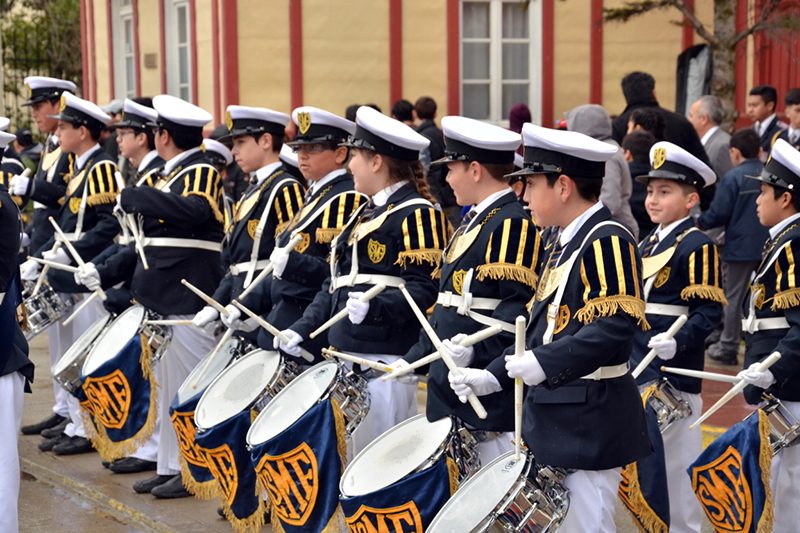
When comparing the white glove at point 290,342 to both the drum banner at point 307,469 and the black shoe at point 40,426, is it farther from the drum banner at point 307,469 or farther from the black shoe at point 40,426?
the black shoe at point 40,426

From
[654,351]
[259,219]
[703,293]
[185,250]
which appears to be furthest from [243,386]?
[703,293]

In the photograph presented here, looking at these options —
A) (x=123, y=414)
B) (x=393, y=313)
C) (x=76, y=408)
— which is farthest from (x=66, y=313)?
(x=393, y=313)

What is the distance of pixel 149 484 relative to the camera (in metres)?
7.54

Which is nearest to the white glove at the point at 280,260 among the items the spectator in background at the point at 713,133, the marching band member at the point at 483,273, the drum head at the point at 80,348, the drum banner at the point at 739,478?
the marching band member at the point at 483,273

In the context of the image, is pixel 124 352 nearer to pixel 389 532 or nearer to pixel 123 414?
pixel 123 414

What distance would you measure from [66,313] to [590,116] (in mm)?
3734

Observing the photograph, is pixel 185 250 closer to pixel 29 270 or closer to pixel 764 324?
pixel 29 270

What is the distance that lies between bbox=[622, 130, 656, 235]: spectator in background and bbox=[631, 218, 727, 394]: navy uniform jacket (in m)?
2.62

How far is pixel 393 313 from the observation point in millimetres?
5918

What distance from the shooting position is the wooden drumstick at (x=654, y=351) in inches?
220

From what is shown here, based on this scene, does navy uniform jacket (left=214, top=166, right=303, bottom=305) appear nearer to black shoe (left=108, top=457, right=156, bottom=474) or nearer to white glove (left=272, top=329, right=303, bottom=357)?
white glove (left=272, top=329, right=303, bottom=357)

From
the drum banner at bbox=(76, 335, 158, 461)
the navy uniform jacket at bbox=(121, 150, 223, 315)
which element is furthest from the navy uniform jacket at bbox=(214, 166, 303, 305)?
the drum banner at bbox=(76, 335, 158, 461)

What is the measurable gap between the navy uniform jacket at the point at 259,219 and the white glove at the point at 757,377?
2.55m

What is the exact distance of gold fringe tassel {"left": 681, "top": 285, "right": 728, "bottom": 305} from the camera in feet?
19.9
